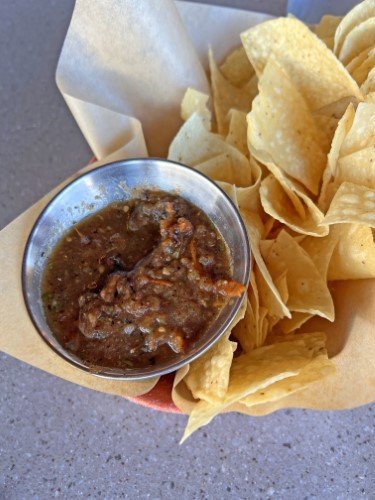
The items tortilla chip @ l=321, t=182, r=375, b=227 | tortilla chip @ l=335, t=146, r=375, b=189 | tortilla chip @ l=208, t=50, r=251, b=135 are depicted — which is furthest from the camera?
tortilla chip @ l=208, t=50, r=251, b=135

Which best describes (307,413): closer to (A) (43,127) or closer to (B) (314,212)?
(B) (314,212)

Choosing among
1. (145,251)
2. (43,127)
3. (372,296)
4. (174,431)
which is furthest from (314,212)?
(43,127)

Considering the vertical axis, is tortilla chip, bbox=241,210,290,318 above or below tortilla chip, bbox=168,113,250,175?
below

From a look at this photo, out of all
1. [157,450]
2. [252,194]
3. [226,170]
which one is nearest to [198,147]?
[226,170]

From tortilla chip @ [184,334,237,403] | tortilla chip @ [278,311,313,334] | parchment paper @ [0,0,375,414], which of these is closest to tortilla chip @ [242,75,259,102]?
parchment paper @ [0,0,375,414]

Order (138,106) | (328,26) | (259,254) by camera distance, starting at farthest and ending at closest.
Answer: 1. (328,26)
2. (138,106)
3. (259,254)

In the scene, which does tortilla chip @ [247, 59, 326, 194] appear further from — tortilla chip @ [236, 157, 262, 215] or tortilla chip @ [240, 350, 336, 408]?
tortilla chip @ [240, 350, 336, 408]

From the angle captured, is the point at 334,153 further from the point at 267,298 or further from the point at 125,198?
the point at 125,198
